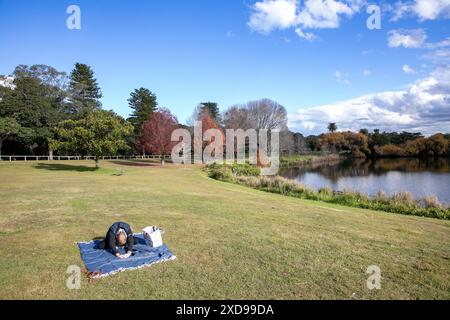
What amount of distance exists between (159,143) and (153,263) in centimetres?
3767

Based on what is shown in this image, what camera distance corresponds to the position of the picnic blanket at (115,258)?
5.96 metres

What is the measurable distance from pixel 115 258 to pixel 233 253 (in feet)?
8.38

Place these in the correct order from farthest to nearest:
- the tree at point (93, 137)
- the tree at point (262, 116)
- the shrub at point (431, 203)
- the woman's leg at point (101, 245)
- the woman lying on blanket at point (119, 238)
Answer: the tree at point (262, 116), the tree at point (93, 137), the shrub at point (431, 203), the woman's leg at point (101, 245), the woman lying on blanket at point (119, 238)

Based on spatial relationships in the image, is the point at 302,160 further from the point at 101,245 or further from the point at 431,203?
the point at 101,245

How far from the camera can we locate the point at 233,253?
702 cm

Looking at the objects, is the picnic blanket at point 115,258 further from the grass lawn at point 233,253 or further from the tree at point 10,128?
the tree at point 10,128

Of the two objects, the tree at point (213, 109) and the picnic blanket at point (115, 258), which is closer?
the picnic blanket at point (115, 258)

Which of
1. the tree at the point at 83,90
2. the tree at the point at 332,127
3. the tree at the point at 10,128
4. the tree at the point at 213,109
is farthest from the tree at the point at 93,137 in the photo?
the tree at the point at 332,127

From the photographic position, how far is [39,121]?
138ft

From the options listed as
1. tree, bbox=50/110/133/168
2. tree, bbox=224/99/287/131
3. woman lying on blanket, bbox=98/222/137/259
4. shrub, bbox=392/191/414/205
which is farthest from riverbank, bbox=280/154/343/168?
woman lying on blanket, bbox=98/222/137/259

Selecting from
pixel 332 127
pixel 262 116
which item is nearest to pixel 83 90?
pixel 262 116

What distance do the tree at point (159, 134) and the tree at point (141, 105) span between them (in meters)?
19.8
